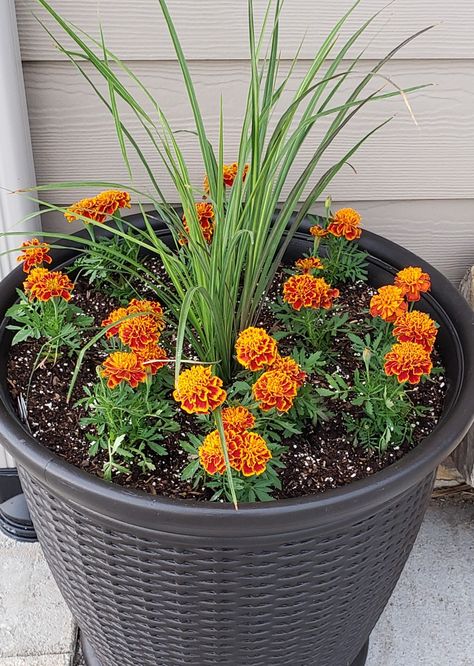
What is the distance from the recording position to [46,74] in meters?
1.13

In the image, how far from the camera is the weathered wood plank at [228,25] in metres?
1.08

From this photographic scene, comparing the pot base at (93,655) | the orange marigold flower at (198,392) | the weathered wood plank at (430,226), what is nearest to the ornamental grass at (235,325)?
the orange marigold flower at (198,392)

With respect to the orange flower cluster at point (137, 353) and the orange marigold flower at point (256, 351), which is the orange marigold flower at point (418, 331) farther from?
the orange flower cluster at point (137, 353)

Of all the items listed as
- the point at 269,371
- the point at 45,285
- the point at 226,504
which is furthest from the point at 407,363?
the point at 45,285

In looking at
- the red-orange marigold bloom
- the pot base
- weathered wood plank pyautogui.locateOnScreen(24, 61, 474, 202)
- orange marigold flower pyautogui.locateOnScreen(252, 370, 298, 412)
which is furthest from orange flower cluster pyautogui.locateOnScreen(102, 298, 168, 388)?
the pot base

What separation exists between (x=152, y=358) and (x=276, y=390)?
0.50 feet

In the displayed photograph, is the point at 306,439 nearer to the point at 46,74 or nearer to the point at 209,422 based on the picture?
the point at 209,422

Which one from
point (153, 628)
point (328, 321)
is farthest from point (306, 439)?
point (153, 628)

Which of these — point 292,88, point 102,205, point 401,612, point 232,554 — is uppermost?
point 292,88

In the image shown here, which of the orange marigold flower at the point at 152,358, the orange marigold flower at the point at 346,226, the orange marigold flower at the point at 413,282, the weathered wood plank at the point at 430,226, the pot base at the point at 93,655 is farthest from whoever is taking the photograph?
the weathered wood plank at the point at 430,226

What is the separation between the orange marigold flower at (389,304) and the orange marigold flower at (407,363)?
7 centimetres

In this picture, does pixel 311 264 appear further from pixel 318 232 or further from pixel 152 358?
pixel 152 358

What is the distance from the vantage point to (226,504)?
75 centimetres

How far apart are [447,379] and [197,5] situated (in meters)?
0.65
